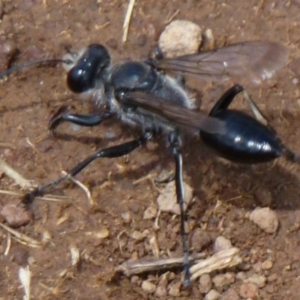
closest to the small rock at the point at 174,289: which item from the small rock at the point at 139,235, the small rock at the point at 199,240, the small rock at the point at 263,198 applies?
the small rock at the point at 199,240

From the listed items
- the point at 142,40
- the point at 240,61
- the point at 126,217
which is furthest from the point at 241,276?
the point at 142,40

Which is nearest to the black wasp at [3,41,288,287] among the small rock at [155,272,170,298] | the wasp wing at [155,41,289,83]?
the wasp wing at [155,41,289,83]

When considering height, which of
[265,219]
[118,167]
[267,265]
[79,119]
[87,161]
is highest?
[79,119]

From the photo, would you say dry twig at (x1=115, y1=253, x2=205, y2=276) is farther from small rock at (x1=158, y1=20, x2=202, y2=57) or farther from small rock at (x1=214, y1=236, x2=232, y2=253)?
small rock at (x1=158, y1=20, x2=202, y2=57)

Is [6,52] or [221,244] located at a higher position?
[6,52]

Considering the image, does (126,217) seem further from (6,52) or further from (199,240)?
(6,52)
